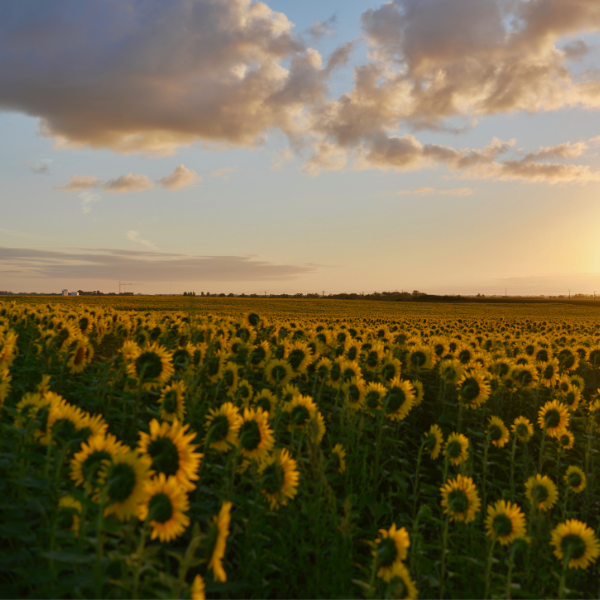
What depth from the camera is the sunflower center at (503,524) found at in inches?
142

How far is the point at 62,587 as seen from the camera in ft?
7.22

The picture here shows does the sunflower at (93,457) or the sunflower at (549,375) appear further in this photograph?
the sunflower at (549,375)

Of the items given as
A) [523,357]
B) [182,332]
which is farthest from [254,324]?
[523,357]

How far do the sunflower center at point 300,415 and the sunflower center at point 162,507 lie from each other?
7.26ft

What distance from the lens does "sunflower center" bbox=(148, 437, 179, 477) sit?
2621 millimetres

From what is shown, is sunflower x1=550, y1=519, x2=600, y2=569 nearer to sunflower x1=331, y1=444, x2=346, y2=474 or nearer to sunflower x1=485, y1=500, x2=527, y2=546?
sunflower x1=485, y1=500, x2=527, y2=546

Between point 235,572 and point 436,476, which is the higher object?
point 235,572

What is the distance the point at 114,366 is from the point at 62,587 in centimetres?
352

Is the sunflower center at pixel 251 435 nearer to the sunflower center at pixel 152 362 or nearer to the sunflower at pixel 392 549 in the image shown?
the sunflower at pixel 392 549

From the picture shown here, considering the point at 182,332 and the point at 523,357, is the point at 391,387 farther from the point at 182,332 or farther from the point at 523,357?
the point at 523,357

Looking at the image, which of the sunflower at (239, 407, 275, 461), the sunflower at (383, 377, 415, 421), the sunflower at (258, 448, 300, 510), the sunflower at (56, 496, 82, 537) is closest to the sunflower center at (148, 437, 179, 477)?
the sunflower at (56, 496, 82, 537)

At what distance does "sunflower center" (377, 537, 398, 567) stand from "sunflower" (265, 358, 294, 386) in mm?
3606

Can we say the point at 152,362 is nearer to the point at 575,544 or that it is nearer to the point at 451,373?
the point at 575,544

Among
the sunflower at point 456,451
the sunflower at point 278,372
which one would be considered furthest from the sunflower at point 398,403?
the sunflower at point 278,372
